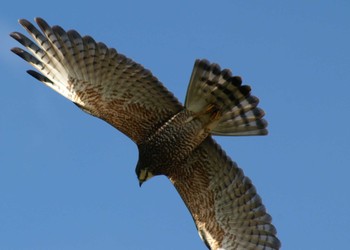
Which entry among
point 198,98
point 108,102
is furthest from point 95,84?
point 198,98

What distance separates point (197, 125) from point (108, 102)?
125 centimetres

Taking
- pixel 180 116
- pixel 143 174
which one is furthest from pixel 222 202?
pixel 180 116

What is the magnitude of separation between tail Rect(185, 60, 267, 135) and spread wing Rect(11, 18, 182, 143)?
0.33 metres

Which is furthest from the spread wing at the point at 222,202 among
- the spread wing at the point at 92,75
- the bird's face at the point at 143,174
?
the spread wing at the point at 92,75

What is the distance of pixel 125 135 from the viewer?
1440 cm

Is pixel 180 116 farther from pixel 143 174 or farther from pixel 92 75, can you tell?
pixel 92 75

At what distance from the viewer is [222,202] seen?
1476 centimetres

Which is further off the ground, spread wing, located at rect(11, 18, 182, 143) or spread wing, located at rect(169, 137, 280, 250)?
spread wing, located at rect(11, 18, 182, 143)

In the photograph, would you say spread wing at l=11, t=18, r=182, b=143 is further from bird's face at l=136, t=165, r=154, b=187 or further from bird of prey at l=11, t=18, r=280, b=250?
bird's face at l=136, t=165, r=154, b=187

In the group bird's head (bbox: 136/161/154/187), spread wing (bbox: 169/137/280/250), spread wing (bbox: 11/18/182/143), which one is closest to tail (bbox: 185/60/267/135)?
spread wing (bbox: 11/18/182/143)

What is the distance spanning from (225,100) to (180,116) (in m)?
0.64

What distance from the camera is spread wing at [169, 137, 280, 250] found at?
14.5 meters

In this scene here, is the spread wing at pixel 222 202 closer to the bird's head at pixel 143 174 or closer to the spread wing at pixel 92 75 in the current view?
the bird's head at pixel 143 174

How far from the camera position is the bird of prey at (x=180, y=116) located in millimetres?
13828
